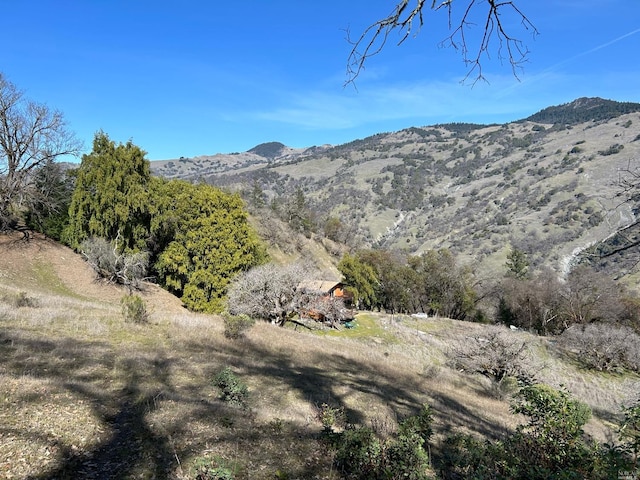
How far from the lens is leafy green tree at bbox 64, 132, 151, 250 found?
95.8 ft

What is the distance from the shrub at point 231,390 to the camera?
773 cm

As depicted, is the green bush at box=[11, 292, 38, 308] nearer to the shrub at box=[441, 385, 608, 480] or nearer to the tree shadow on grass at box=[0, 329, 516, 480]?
the tree shadow on grass at box=[0, 329, 516, 480]

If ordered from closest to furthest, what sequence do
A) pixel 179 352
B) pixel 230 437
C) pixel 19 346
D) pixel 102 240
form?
pixel 230 437 → pixel 19 346 → pixel 179 352 → pixel 102 240

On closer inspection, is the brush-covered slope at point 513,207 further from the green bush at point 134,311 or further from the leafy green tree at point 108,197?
the green bush at point 134,311

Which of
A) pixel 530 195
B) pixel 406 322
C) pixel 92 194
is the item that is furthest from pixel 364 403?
pixel 530 195

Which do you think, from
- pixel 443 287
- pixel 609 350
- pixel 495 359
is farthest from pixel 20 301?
pixel 443 287

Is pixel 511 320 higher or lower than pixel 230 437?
lower

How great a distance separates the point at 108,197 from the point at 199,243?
795cm

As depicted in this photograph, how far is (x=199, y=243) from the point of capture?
31797mm

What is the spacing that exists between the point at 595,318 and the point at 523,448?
4834 centimetres

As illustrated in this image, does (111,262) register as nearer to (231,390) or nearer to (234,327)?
(234,327)

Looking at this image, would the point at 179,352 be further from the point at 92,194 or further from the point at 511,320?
the point at 511,320

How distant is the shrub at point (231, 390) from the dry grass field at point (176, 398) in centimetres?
25

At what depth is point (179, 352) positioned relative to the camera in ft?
37.5
